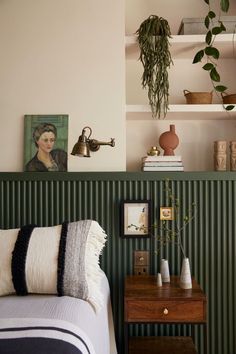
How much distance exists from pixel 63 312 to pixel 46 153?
114cm

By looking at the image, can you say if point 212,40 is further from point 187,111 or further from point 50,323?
point 50,323

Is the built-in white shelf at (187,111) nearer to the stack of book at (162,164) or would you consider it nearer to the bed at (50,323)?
the stack of book at (162,164)

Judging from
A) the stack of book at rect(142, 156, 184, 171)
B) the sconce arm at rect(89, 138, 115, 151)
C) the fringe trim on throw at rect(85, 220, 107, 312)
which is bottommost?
the fringe trim on throw at rect(85, 220, 107, 312)

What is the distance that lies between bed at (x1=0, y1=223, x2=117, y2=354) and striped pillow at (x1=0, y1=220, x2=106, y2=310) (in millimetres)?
10

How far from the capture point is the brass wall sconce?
7.17 ft

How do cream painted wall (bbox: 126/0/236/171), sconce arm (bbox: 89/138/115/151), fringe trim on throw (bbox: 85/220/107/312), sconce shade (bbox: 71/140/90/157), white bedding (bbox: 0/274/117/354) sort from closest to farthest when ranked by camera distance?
white bedding (bbox: 0/274/117/354) < fringe trim on throw (bbox: 85/220/107/312) < sconce shade (bbox: 71/140/90/157) < sconce arm (bbox: 89/138/115/151) < cream painted wall (bbox: 126/0/236/171)

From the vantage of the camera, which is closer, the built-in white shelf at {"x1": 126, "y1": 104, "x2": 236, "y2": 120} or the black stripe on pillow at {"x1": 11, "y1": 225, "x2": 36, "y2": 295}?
the black stripe on pillow at {"x1": 11, "y1": 225, "x2": 36, "y2": 295}

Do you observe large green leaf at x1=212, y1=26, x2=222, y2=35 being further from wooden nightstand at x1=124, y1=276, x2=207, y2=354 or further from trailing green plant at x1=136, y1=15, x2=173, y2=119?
wooden nightstand at x1=124, y1=276, x2=207, y2=354

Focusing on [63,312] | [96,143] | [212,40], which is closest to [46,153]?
[96,143]

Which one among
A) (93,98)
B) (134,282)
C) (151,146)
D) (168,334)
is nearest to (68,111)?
(93,98)

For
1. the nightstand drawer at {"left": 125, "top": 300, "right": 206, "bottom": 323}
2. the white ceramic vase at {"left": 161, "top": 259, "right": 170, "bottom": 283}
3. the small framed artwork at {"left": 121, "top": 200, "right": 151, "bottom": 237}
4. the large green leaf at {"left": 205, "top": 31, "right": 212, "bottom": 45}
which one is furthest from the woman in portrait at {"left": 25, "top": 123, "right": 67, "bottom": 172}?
the large green leaf at {"left": 205, "top": 31, "right": 212, "bottom": 45}

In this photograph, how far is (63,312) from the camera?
1.62m

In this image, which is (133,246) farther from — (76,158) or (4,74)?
(4,74)

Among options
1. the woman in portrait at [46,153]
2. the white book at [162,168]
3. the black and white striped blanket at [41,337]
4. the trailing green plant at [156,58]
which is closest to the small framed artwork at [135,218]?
the white book at [162,168]
